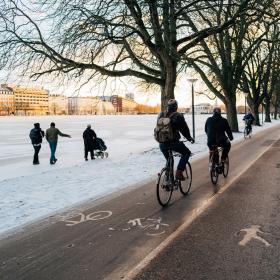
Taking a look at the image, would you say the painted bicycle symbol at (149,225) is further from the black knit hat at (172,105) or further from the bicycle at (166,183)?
the black knit hat at (172,105)

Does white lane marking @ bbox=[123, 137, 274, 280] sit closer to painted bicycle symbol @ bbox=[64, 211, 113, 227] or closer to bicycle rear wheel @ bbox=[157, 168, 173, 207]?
bicycle rear wheel @ bbox=[157, 168, 173, 207]

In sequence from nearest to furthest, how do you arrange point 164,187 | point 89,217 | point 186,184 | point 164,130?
point 89,217 → point 164,130 → point 164,187 → point 186,184

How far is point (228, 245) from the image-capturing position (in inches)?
211

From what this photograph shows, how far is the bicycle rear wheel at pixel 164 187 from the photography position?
767 centimetres

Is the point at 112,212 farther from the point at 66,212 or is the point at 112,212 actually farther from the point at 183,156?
the point at 183,156

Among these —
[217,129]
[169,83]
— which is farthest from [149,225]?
[169,83]

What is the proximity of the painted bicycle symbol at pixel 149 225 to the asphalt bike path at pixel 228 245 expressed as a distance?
41 cm

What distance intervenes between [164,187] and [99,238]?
2283 mm

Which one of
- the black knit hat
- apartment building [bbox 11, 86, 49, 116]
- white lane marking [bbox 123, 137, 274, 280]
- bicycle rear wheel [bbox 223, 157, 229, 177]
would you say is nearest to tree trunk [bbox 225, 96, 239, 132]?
bicycle rear wheel [bbox 223, 157, 229, 177]

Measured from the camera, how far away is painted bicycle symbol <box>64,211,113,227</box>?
678cm

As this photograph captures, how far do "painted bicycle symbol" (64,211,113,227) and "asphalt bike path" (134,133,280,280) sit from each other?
1640 mm

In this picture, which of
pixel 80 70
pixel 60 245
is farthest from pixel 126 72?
pixel 60 245

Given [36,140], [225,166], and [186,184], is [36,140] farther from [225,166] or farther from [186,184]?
[186,184]

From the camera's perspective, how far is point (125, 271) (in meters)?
4.57
